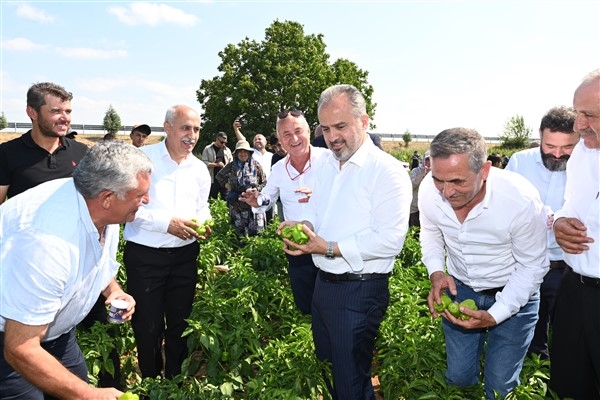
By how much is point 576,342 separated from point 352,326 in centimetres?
112

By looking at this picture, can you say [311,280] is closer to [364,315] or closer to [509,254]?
[364,315]

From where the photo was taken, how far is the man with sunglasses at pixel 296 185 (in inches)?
166

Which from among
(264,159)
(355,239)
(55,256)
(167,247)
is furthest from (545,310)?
(264,159)

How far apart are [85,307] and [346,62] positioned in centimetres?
3482

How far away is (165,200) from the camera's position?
12.2ft

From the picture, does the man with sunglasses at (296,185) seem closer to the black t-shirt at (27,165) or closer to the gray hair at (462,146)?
the black t-shirt at (27,165)

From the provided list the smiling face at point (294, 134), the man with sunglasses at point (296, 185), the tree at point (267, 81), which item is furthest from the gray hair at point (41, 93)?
the tree at point (267, 81)

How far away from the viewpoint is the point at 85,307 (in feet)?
8.14

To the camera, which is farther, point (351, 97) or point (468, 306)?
point (351, 97)

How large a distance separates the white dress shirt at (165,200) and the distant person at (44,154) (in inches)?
21.5

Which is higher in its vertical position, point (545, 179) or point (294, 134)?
point (294, 134)

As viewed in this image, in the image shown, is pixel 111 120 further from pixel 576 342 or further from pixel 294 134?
pixel 576 342

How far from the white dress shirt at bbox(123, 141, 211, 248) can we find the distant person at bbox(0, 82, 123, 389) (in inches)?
21.5

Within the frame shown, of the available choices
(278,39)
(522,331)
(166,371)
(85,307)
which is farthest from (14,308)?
(278,39)
